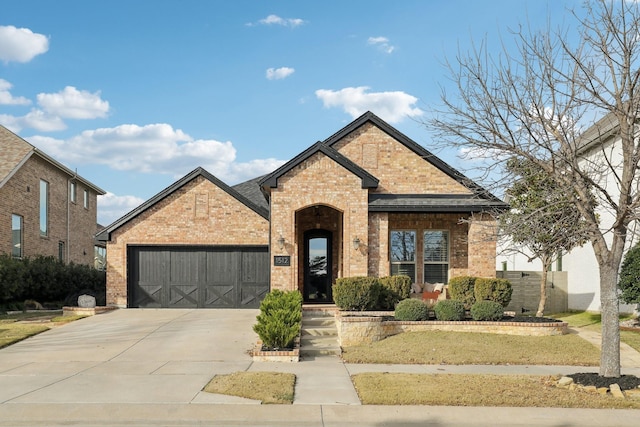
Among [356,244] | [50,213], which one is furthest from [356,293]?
[50,213]

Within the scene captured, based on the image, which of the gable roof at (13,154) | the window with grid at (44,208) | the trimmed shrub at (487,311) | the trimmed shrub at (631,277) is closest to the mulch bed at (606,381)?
the trimmed shrub at (487,311)

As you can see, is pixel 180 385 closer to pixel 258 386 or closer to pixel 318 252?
pixel 258 386

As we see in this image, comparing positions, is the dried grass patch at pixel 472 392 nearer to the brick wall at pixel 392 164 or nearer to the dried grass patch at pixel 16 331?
the dried grass patch at pixel 16 331

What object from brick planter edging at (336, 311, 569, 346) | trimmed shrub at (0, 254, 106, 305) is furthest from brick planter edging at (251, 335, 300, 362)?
trimmed shrub at (0, 254, 106, 305)

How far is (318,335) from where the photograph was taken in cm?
1541

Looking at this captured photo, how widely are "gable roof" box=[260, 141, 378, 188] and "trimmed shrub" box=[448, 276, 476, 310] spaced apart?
12.8 ft

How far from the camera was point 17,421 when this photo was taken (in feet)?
26.0

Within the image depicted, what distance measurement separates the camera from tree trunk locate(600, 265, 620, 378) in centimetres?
1016

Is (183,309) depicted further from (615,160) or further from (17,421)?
(615,160)

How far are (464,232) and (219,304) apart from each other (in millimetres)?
8838

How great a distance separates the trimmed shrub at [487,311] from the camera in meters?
15.8

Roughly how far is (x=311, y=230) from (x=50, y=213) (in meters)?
13.9

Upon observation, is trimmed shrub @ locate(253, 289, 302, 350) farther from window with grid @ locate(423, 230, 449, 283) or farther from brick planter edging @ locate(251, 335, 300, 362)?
window with grid @ locate(423, 230, 449, 283)

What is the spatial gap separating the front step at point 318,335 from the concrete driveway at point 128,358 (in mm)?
1344
